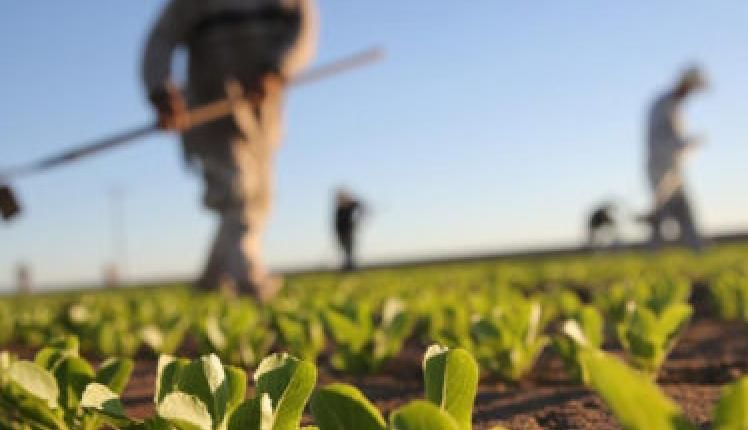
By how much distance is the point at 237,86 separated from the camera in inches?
266

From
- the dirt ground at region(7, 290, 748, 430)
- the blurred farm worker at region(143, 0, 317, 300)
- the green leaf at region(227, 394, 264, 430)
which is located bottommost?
the dirt ground at region(7, 290, 748, 430)

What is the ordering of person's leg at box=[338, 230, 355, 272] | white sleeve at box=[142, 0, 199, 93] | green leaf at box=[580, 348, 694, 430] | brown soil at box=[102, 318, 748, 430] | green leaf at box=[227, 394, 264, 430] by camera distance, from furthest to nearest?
person's leg at box=[338, 230, 355, 272] < white sleeve at box=[142, 0, 199, 93] < brown soil at box=[102, 318, 748, 430] < green leaf at box=[227, 394, 264, 430] < green leaf at box=[580, 348, 694, 430]

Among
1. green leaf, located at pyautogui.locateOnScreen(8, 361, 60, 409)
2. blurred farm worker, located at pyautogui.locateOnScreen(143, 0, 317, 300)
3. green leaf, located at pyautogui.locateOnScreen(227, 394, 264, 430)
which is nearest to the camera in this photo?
green leaf, located at pyautogui.locateOnScreen(227, 394, 264, 430)

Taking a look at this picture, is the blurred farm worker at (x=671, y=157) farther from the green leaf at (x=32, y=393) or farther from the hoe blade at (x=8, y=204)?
the green leaf at (x=32, y=393)

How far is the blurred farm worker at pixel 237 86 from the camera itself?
684cm

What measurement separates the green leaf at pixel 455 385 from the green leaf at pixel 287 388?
0.62 ft

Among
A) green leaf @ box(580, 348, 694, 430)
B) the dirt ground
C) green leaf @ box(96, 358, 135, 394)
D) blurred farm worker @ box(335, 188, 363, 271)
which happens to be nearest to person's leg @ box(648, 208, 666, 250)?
blurred farm worker @ box(335, 188, 363, 271)

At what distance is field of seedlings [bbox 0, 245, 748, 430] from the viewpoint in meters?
1.12

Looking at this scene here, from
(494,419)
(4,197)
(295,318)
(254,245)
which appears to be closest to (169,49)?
(254,245)

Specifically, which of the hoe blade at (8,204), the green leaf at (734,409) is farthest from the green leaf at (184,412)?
the hoe blade at (8,204)

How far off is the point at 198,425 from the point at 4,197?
335 centimetres

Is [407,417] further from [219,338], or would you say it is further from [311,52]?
[311,52]

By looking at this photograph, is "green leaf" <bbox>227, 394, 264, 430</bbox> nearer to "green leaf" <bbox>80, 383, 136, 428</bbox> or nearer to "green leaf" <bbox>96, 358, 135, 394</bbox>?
"green leaf" <bbox>80, 383, 136, 428</bbox>

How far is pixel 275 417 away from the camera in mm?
1271
